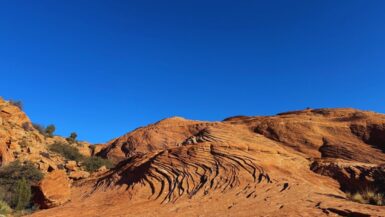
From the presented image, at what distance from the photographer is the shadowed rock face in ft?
43.9

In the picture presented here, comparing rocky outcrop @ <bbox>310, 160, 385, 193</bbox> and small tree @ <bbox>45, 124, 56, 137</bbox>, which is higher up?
small tree @ <bbox>45, 124, 56, 137</bbox>

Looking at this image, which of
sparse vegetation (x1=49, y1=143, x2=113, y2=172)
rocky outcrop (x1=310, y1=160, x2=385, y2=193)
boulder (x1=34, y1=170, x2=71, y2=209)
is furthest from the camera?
sparse vegetation (x1=49, y1=143, x2=113, y2=172)

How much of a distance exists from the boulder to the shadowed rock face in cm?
72

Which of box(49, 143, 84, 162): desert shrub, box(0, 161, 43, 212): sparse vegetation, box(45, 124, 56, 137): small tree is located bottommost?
box(0, 161, 43, 212): sparse vegetation

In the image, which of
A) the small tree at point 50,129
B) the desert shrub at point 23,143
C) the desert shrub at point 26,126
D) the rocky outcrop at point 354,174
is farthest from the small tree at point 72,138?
the rocky outcrop at point 354,174

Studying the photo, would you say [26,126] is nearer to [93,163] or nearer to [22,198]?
[93,163]

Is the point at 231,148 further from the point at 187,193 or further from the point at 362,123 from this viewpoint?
the point at 362,123

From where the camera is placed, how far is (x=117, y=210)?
15.5 metres

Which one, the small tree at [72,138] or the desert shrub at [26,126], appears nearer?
the desert shrub at [26,126]

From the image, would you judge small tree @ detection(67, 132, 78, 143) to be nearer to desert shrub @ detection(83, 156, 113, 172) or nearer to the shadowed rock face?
desert shrub @ detection(83, 156, 113, 172)

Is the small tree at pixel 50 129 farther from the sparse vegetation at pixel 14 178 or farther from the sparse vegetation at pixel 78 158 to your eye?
the sparse vegetation at pixel 14 178

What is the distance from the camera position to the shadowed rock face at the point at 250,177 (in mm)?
13367

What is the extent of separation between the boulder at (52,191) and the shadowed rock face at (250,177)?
718 mm

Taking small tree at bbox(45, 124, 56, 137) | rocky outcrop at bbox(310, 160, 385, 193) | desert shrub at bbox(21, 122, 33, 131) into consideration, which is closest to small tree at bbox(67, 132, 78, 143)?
small tree at bbox(45, 124, 56, 137)
